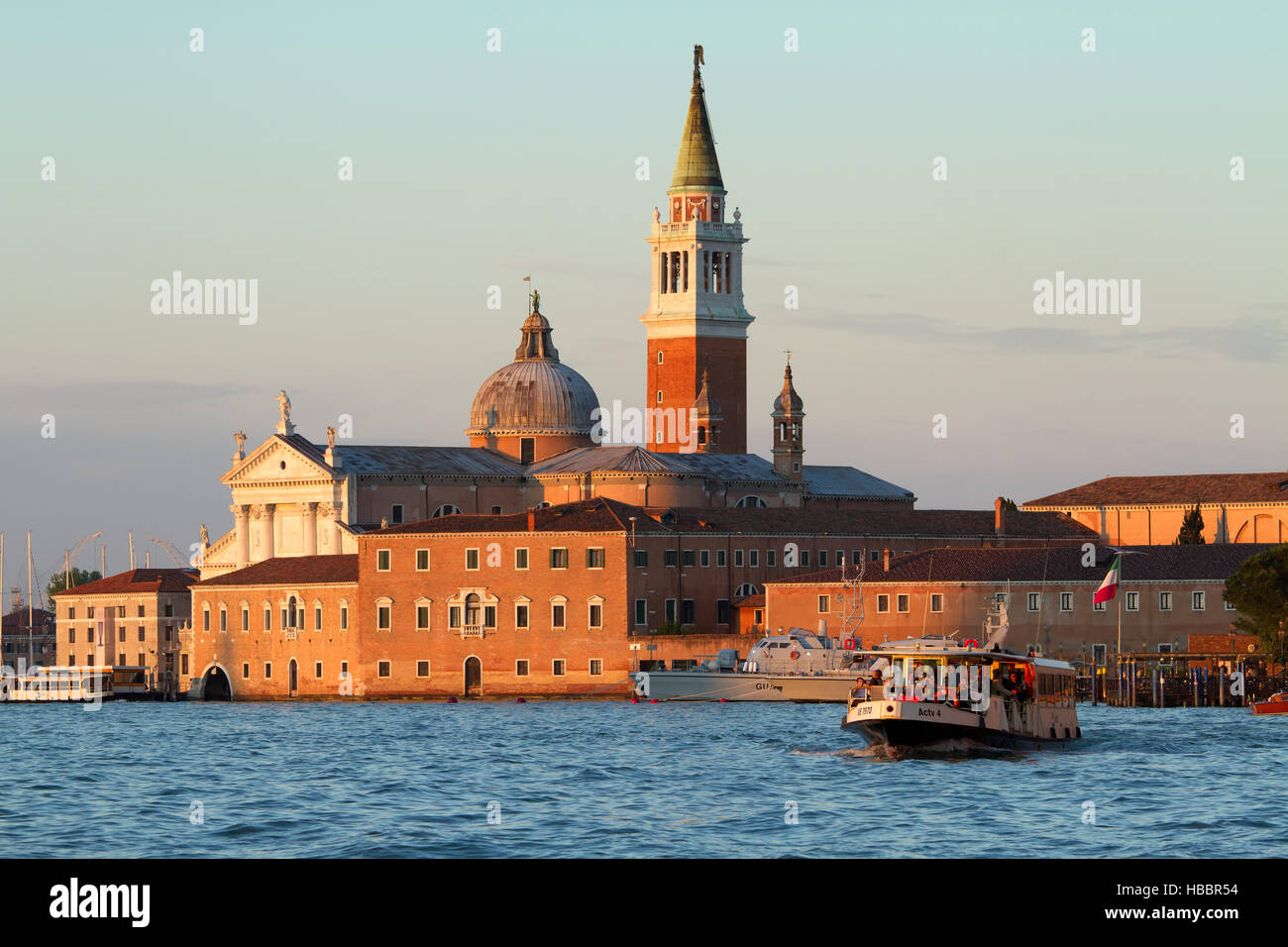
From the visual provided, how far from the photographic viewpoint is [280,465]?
93.0 metres

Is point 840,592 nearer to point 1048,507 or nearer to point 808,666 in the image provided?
point 808,666

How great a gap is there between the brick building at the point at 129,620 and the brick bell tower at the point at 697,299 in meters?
23.1

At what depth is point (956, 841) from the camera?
24203 mm

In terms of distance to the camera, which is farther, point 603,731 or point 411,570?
point 411,570

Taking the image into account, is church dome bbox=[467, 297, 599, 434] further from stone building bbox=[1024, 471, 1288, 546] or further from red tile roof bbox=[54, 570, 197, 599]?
stone building bbox=[1024, 471, 1288, 546]

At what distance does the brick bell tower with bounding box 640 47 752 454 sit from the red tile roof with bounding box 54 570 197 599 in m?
22.4

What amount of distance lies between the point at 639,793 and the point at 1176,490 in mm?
68685

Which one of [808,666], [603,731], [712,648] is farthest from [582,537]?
[603,731]

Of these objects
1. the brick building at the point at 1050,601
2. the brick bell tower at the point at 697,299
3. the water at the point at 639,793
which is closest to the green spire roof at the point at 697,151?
the brick bell tower at the point at 697,299

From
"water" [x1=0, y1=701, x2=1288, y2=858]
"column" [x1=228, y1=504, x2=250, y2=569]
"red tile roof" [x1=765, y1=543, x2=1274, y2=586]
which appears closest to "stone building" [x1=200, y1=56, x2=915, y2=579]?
"column" [x1=228, y1=504, x2=250, y2=569]

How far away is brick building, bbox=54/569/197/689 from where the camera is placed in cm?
10025

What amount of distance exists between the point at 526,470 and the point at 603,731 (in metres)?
45.0

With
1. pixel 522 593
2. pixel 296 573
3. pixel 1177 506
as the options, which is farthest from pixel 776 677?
pixel 1177 506
